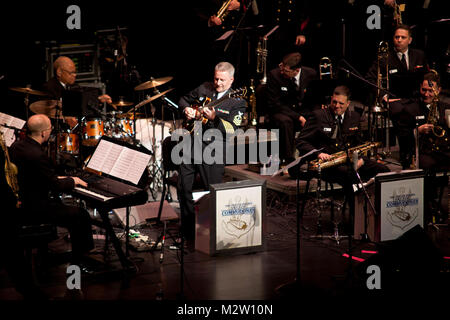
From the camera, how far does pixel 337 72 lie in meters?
10.1

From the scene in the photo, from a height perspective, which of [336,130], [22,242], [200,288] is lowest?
[200,288]

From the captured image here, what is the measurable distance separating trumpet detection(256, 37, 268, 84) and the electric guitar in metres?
2.17

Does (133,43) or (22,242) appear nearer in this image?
(22,242)

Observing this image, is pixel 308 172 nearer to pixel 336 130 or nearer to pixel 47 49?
pixel 336 130

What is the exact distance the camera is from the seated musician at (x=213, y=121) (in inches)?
292

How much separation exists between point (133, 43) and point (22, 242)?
5553 millimetres

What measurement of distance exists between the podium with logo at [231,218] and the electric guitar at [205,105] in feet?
2.88

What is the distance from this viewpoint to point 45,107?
852cm

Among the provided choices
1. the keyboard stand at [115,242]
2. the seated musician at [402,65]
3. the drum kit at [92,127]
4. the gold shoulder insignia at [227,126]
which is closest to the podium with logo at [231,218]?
the gold shoulder insignia at [227,126]

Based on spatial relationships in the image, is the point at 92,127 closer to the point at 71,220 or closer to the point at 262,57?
the point at 262,57

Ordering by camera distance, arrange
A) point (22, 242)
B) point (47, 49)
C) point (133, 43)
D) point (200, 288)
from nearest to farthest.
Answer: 1. point (22, 242)
2. point (200, 288)
3. point (47, 49)
4. point (133, 43)

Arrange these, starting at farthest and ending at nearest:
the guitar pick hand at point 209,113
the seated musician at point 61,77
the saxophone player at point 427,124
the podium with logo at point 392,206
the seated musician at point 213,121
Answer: the seated musician at point 61,77
the saxophone player at point 427,124
the seated musician at point 213,121
the guitar pick hand at point 209,113
the podium with logo at point 392,206

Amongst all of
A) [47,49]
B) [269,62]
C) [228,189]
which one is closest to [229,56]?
[269,62]

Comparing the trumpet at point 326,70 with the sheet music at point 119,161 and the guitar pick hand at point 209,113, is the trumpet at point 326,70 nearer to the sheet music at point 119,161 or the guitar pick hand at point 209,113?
the guitar pick hand at point 209,113
